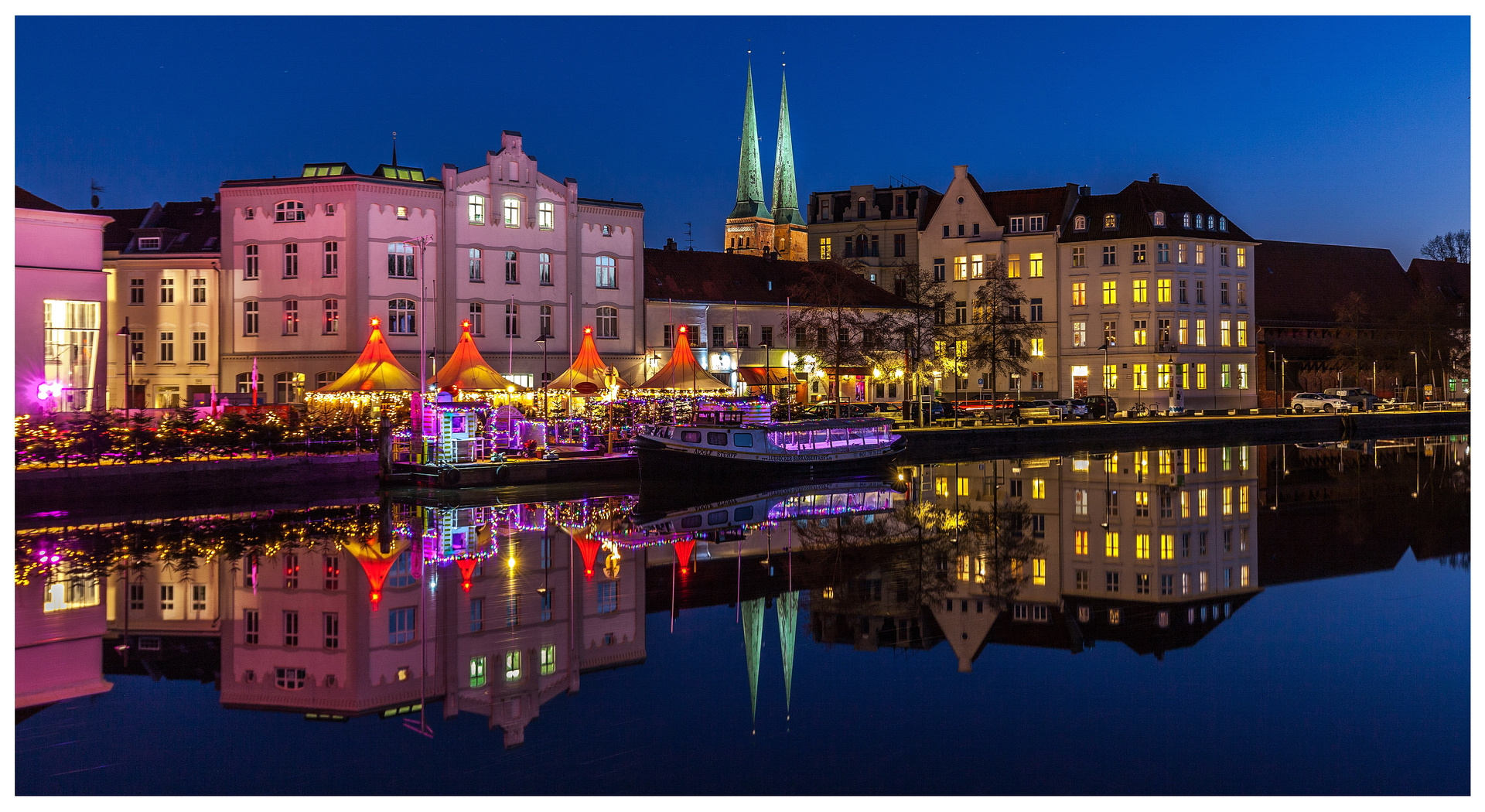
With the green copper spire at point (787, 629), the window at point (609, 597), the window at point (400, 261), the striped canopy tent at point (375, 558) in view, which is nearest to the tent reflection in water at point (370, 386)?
the window at point (400, 261)

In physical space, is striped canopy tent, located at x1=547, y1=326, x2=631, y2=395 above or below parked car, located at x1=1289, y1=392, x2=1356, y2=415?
above

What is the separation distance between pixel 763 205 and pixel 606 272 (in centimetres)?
5962

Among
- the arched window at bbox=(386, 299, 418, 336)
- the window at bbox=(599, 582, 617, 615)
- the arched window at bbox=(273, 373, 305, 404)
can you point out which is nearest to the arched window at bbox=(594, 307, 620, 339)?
the arched window at bbox=(386, 299, 418, 336)

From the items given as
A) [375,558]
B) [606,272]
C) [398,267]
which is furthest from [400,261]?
[375,558]

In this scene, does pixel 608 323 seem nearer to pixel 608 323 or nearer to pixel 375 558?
pixel 608 323

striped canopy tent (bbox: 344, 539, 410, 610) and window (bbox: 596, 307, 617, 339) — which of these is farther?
window (bbox: 596, 307, 617, 339)

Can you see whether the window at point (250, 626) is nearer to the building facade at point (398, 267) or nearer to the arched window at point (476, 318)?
the building facade at point (398, 267)

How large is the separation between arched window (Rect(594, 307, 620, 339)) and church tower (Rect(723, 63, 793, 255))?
52873 millimetres

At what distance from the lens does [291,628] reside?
18875mm

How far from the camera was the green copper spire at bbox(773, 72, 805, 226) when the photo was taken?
12138 centimetres

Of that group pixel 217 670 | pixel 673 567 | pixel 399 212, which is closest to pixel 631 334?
pixel 399 212

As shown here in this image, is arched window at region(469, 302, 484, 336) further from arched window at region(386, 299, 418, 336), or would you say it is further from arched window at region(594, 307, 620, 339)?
arched window at region(594, 307, 620, 339)

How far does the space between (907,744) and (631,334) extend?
50.6 meters

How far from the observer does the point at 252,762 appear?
1286 centimetres
